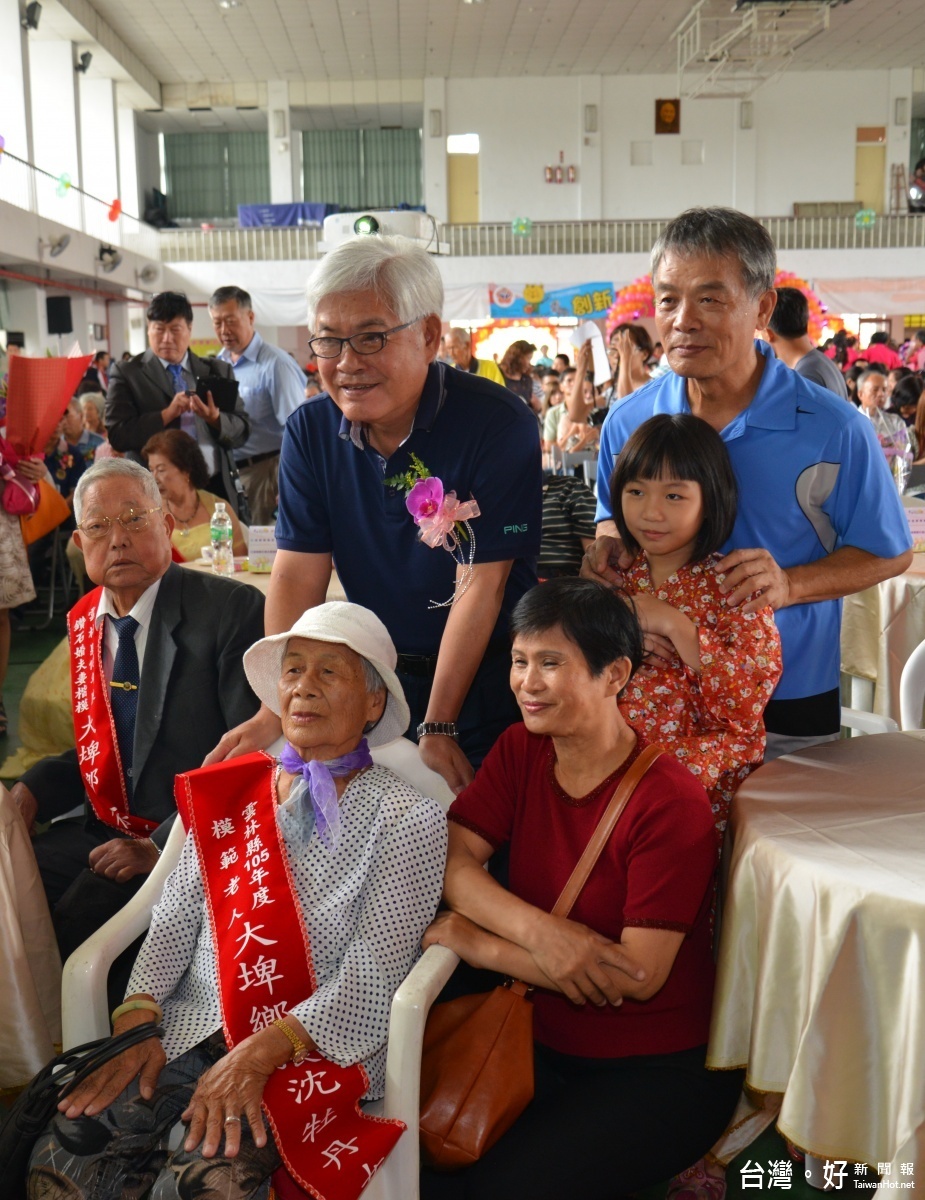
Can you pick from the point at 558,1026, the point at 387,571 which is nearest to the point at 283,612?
the point at 387,571

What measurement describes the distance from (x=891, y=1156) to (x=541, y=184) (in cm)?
2103

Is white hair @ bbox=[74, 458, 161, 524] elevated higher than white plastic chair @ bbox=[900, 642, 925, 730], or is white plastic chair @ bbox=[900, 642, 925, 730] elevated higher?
white hair @ bbox=[74, 458, 161, 524]

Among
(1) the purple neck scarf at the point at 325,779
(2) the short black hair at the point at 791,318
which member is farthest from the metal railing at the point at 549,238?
(1) the purple neck scarf at the point at 325,779

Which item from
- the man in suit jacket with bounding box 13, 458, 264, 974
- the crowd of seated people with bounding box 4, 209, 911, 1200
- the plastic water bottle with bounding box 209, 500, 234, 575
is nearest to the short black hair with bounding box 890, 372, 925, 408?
the plastic water bottle with bounding box 209, 500, 234, 575

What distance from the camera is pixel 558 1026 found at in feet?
5.51

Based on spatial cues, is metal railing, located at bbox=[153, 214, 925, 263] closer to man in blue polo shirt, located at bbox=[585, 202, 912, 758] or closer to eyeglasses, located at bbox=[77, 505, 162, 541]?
eyeglasses, located at bbox=[77, 505, 162, 541]

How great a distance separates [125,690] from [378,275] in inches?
39.5

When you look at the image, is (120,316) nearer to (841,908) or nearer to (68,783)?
(68,783)

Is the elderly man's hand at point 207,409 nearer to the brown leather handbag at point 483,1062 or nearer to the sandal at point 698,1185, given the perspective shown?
the brown leather handbag at point 483,1062

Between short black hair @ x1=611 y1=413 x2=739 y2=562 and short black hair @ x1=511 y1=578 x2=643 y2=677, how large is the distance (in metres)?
0.27

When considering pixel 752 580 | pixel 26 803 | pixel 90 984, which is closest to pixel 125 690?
pixel 26 803

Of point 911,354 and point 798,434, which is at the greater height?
point 911,354

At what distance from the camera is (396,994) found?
5.06 feet

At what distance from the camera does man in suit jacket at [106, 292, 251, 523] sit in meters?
4.81
